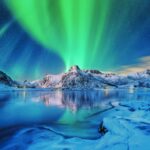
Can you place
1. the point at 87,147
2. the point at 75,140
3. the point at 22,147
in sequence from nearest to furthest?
the point at 87,147, the point at 22,147, the point at 75,140

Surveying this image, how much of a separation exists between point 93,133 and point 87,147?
14.9 feet

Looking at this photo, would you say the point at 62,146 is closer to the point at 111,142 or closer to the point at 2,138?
the point at 111,142

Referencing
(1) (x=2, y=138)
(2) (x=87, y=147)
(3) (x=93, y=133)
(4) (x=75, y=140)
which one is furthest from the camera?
(3) (x=93, y=133)

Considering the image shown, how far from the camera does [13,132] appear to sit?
18.0m

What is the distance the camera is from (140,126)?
16.2 metres

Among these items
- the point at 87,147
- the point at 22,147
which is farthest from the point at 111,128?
the point at 22,147

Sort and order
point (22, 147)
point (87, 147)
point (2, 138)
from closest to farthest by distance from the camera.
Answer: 1. point (87, 147)
2. point (22, 147)
3. point (2, 138)

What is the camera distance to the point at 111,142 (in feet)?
41.0

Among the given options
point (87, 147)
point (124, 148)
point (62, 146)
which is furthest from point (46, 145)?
point (124, 148)

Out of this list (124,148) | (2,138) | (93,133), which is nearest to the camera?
(124,148)

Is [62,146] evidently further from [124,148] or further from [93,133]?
[93,133]

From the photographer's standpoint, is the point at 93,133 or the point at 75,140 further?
the point at 93,133

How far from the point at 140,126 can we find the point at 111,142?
4.40 metres

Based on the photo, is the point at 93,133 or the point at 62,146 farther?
the point at 93,133
